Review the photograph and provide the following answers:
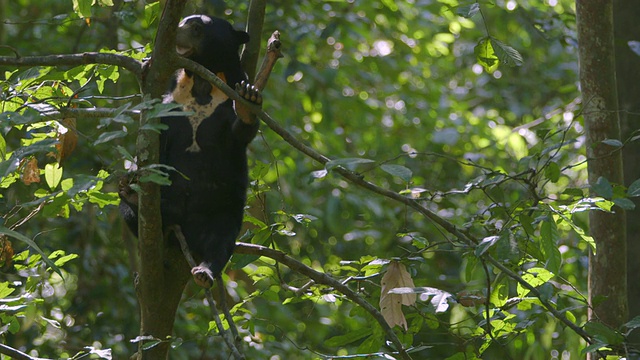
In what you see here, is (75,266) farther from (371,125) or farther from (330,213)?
(371,125)

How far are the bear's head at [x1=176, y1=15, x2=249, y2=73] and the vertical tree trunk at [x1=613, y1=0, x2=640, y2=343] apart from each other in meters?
1.67

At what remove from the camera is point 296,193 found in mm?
6473

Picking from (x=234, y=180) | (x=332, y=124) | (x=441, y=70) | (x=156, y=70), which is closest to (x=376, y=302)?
(x=234, y=180)

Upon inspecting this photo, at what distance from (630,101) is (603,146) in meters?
0.73

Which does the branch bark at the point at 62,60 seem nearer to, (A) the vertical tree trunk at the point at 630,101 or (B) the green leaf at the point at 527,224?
(B) the green leaf at the point at 527,224

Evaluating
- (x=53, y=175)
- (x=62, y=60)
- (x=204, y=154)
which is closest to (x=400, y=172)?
(x=62, y=60)

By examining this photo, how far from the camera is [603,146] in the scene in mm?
3197

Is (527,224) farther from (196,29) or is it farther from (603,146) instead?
(196,29)

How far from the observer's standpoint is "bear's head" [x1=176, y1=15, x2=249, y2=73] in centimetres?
367

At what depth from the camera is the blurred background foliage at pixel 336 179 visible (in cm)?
307

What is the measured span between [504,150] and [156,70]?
5094 millimetres

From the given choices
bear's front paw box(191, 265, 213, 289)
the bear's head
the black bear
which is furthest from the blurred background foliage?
the bear's head

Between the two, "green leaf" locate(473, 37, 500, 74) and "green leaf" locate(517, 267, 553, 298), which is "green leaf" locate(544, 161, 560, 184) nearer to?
"green leaf" locate(517, 267, 553, 298)

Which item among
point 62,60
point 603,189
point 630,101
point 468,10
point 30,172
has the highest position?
point 468,10
